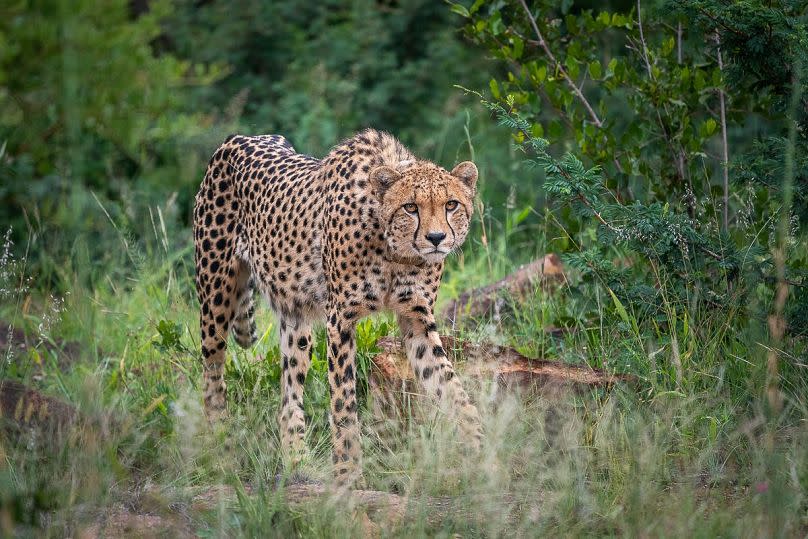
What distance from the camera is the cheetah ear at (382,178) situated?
4.03m

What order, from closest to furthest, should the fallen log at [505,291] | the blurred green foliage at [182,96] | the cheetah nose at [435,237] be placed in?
the cheetah nose at [435,237] < the fallen log at [505,291] < the blurred green foliage at [182,96]

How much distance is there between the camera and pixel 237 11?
29.0 ft

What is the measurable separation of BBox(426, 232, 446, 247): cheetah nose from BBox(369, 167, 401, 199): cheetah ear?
32 cm

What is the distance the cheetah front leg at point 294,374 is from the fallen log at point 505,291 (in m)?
0.77

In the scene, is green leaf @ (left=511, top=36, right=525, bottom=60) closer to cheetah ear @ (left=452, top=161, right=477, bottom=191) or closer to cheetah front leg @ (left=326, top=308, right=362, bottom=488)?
cheetah ear @ (left=452, top=161, right=477, bottom=191)

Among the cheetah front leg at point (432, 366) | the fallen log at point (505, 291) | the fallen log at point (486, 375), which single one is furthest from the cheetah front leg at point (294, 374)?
the fallen log at point (505, 291)

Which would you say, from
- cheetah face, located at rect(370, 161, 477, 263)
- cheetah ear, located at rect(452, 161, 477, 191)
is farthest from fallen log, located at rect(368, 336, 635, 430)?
cheetah ear, located at rect(452, 161, 477, 191)

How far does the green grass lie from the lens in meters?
3.11

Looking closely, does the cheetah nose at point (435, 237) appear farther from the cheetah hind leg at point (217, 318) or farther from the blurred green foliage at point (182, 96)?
the blurred green foliage at point (182, 96)

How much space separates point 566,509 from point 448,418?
0.76m

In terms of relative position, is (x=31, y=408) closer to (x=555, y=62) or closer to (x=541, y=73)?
(x=541, y=73)

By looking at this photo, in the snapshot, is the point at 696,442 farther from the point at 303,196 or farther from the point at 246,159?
the point at 246,159

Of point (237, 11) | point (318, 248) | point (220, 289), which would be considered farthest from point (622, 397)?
point (237, 11)

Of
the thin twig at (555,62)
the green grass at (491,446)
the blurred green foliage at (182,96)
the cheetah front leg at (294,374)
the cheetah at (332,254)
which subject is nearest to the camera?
the green grass at (491,446)
